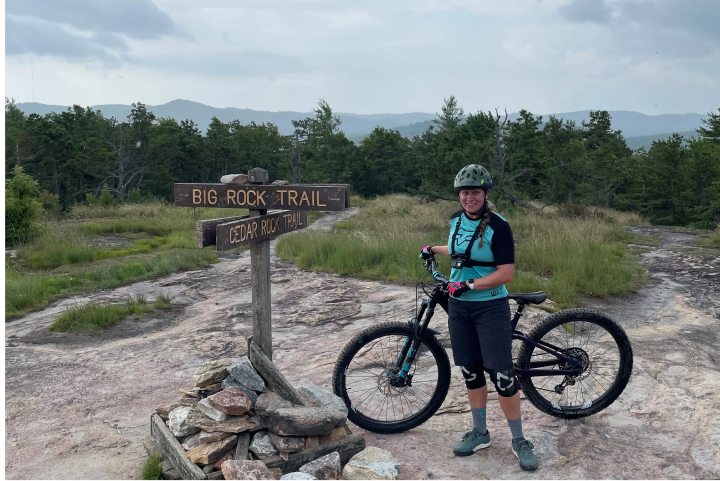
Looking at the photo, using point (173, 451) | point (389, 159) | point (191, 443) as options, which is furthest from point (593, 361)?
point (389, 159)

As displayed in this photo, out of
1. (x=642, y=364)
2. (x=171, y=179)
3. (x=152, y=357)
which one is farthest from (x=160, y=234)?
(x=171, y=179)

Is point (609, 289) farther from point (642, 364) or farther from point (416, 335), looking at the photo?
point (416, 335)

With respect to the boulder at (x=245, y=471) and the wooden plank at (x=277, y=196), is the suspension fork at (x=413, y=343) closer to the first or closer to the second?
the wooden plank at (x=277, y=196)

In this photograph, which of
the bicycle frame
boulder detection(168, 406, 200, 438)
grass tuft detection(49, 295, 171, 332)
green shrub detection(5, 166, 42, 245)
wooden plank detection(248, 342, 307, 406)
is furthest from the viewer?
green shrub detection(5, 166, 42, 245)

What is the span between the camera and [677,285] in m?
8.64

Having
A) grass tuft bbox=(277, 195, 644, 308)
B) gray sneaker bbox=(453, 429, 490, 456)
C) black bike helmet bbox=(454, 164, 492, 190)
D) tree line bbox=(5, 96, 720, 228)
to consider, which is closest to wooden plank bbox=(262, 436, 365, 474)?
gray sneaker bbox=(453, 429, 490, 456)

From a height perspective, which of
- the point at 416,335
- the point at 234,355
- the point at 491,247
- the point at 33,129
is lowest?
the point at 234,355

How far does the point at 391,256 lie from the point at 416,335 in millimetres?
6077

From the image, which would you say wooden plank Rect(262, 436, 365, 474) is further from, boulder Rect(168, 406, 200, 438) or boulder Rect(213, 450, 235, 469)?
boulder Rect(168, 406, 200, 438)

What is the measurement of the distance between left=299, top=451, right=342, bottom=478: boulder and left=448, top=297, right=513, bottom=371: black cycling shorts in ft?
3.40

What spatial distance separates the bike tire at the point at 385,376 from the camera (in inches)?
153

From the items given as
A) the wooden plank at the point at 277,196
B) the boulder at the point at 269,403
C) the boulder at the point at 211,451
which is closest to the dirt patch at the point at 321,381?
the boulder at the point at 211,451

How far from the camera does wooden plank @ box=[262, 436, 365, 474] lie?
344 cm

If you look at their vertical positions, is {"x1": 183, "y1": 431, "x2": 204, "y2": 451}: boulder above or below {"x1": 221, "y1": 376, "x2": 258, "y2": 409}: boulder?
below
